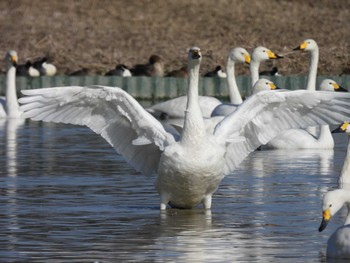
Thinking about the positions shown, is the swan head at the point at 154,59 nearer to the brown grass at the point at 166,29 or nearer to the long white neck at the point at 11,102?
the brown grass at the point at 166,29

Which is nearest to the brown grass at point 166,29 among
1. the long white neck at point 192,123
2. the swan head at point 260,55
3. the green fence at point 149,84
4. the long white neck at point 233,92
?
the green fence at point 149,84

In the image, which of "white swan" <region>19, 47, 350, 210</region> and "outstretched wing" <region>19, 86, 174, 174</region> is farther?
"outstretched wing" <region>19, 86, 174, 174</region>

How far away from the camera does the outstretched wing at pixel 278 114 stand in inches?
512

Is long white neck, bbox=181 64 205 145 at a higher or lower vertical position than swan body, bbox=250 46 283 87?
lower

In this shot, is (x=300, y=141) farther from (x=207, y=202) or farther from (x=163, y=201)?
(x=163, y=201)

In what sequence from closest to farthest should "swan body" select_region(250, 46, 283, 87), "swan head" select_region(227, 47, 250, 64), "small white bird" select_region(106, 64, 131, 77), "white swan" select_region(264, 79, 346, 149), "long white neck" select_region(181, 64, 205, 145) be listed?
1. "long white neck" select_region(181, 64, 205, 145)
2. "white swan" select_region(264, 79, 346, 149)
3. "swan body" select_region(250, 46, 283, 87)
4. "swan head" select_region(227, 47, 250, 64)
5. "small white bird" select_region(106, 64, 131, 77)

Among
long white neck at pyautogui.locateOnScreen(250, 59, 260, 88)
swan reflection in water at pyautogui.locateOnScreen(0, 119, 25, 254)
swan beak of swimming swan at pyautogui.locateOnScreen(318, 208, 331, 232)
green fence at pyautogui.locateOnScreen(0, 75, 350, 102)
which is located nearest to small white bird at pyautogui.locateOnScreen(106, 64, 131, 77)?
green fence at pyautogui.locateOnScreen(0, 75, 350, 102)

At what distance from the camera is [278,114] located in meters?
13.3

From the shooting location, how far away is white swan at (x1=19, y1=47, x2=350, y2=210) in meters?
12.3

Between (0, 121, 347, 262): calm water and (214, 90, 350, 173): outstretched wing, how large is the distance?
2.43 feet

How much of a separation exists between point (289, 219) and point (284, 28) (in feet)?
94.4

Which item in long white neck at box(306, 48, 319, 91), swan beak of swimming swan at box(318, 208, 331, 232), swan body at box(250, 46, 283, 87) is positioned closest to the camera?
swan beak of swimming swan at box(318, 208, 331, 232)

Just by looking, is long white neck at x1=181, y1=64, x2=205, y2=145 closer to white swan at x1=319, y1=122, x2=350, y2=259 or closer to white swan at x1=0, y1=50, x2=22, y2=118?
white swan at x1=319, y1=122, x2=350, y2=259

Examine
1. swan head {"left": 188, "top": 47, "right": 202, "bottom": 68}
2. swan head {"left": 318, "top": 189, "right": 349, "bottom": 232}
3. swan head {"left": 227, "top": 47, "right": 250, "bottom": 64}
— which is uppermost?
swan head {"left": 188, "top": 47, "right": 202, "bottom": 68}
